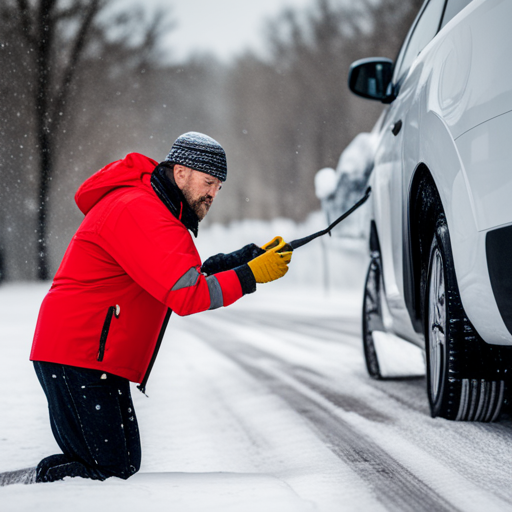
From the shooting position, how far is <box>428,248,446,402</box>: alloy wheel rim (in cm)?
289

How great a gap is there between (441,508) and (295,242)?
1.05m

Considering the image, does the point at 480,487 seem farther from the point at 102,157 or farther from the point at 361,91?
the point at 102,157

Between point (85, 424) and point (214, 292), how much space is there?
62 centimetres

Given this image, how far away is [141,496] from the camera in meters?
2.22

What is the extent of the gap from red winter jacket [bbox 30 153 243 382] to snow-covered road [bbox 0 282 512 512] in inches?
16.8

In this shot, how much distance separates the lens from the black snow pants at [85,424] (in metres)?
2.44

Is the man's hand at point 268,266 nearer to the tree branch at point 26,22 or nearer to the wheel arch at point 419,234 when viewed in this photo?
the wheel arch at point 419,234

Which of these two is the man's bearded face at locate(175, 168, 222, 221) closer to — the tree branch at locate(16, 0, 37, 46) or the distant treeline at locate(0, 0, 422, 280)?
the distant treeline at locate(0, 0, 422, 280)

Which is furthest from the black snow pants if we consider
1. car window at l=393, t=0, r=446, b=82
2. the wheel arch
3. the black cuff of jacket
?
car window at l=393, t=0, r=446, b=82

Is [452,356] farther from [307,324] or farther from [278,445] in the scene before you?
[307,324]

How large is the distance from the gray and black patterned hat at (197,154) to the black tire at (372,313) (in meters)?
1.98

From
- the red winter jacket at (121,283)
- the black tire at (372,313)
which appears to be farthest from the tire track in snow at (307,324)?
the red winter jacket at (121,283)

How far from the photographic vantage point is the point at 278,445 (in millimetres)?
3037

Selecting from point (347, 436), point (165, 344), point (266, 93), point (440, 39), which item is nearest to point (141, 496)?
point (347, 436)
